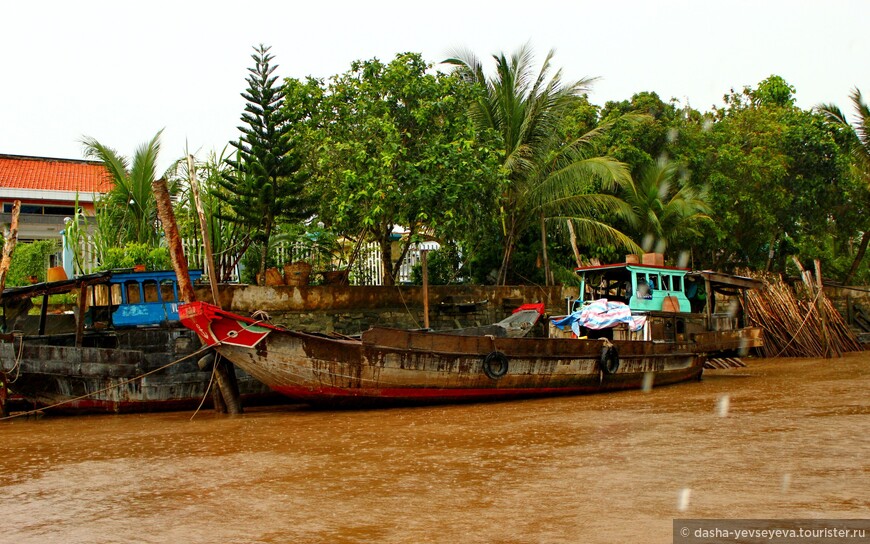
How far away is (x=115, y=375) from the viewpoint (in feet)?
40.0

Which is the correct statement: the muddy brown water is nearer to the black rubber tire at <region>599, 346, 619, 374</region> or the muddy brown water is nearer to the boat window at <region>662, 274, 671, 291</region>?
the black rubber tire at <region>599, 346, 619, 374</region>

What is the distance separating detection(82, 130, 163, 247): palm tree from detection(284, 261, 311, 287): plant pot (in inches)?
166

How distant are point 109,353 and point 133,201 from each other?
7.55m

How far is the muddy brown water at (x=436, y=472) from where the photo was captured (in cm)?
558

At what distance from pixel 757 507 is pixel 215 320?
754 centimetres

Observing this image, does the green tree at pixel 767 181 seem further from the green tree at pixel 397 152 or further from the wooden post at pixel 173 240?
the wooden post at pixel 173 240

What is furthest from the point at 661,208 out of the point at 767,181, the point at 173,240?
the point at 173,240

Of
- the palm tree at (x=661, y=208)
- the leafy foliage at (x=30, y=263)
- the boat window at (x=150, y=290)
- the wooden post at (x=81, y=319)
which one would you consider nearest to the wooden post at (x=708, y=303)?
the palm tree at (x=661, y=208)

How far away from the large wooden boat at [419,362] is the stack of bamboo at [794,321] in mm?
6581

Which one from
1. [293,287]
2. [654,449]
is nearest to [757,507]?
[654,449]

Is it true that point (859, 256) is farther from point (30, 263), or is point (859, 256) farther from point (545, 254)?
point (30, 263)

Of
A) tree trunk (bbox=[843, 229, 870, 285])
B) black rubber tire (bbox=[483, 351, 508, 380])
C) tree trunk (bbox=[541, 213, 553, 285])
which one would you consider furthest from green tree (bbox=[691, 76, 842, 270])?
black rubber tire (bbox=[483, 351, 508, 380])

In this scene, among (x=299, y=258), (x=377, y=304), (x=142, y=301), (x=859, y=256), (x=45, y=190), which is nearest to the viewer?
(x=142, y=301)

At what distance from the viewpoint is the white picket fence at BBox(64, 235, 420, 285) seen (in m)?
17.3
